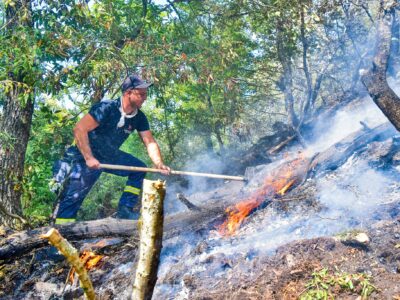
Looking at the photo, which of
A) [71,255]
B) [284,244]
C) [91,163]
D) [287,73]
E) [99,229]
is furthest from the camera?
[287,73]

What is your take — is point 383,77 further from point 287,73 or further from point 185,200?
point 287,73

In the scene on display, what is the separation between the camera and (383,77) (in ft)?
14.8

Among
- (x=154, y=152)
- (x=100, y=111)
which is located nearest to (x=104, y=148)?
(x=100, y=111)

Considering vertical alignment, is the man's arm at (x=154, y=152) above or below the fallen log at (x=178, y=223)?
above

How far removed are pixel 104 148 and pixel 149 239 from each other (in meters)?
4.45

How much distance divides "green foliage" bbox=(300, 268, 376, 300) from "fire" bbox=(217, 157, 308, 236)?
1.74 metres

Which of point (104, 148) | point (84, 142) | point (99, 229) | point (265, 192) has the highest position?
point (84, 142)

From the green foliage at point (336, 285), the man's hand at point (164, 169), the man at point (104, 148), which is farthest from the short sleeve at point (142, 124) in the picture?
the green foliage at point (336, 285)

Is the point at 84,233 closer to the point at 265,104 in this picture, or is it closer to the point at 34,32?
the point at 34,32

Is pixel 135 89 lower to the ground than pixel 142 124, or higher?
higher

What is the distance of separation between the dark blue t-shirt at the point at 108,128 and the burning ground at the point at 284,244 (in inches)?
60.4

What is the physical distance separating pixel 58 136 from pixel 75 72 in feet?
4.99

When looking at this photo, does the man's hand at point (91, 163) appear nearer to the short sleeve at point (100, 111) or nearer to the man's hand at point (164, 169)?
the short sleeve at point (100, 111)

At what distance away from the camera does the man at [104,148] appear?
455cm
